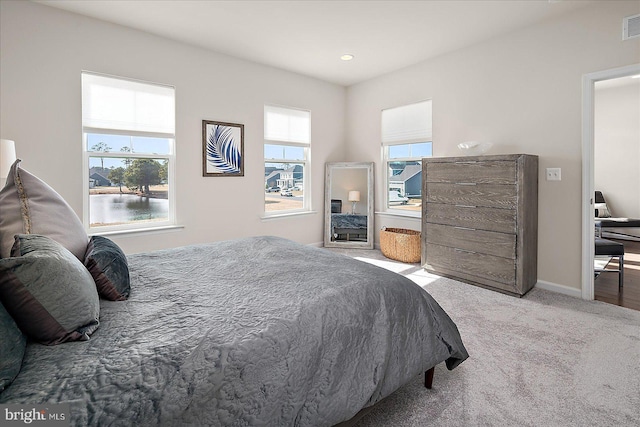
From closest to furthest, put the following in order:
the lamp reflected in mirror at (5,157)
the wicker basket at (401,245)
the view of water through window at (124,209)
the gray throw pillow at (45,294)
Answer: the gray throw pillow at (45,294), the lamp reflected in mirror at (5,157), the view of water through window at (124,209), the wicker basket at (401,245)

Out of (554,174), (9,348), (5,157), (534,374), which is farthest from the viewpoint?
(554,174)

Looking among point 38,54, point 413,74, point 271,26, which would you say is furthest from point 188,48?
point 413,74

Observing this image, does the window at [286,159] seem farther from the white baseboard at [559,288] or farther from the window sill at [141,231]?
the white baseboard at [559,288]

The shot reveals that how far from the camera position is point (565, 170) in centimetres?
327

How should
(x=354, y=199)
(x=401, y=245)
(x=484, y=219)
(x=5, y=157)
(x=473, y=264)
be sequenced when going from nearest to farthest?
(x=5, y=157) → (x=484, y=219) → (x=473, y=264) → (x=401, y=245) → (x=354, y=199)

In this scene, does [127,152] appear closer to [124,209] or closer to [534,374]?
[124,209]

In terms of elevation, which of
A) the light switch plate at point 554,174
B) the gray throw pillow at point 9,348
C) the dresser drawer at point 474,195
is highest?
the light switch plate at point 554,174

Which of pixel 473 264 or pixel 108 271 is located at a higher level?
pixel 108 271

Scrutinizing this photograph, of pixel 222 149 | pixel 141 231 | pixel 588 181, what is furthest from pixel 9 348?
pixel 588 181

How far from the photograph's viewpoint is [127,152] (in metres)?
3.58

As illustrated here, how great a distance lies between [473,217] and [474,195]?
0.76 ft

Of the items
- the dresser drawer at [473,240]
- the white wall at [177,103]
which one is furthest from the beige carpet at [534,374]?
the white wall at [177,103]

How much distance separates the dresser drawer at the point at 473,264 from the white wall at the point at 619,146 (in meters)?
4.37

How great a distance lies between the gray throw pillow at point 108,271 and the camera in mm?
1381
